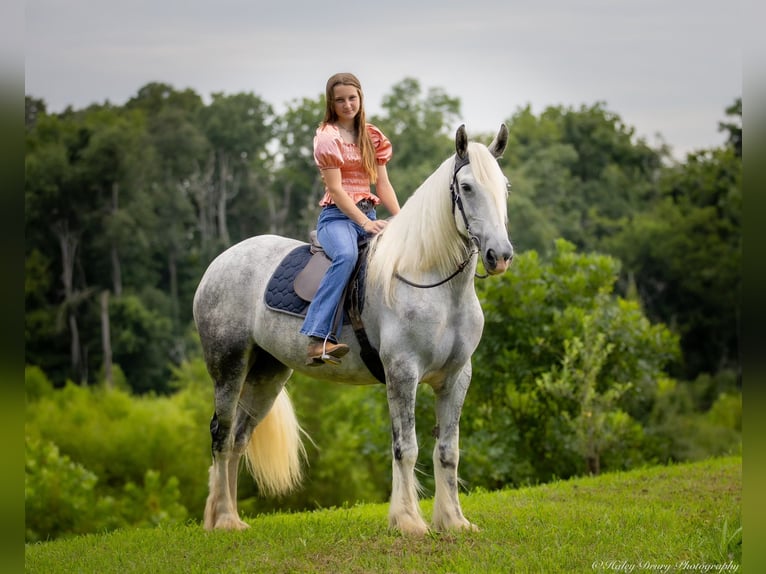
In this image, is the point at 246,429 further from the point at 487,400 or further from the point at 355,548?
the point at 487,400

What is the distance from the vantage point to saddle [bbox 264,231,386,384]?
21.5 ft

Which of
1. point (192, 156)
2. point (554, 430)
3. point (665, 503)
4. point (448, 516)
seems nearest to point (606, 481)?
point (665, 503)

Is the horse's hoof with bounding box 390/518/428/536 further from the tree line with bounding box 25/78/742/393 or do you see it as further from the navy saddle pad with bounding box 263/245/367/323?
the tree line with bounding box 25/78/742/393

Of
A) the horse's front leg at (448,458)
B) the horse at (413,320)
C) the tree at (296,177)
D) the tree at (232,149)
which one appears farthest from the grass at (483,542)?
the tree at (232,149)

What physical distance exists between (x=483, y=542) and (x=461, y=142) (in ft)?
8.84

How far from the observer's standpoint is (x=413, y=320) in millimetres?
6172

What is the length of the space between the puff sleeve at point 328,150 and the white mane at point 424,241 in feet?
2.06

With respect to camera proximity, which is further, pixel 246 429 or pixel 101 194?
pixel 101 194

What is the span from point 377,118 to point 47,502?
67.9ft

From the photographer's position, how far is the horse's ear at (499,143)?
6066 millimetres

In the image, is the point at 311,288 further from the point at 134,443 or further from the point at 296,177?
the point at 296,177

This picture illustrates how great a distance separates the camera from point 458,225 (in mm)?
6078

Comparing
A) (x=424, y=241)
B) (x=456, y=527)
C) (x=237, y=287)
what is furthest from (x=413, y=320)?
(x=237, y=287)
